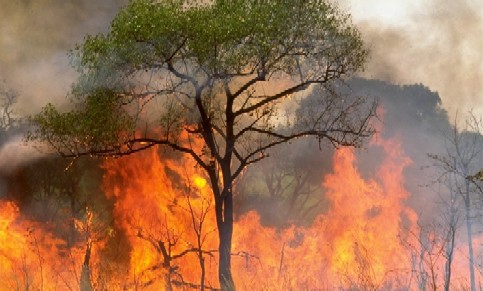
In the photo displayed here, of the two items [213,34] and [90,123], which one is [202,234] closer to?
[90,123]

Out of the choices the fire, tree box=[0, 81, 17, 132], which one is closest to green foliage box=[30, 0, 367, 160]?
the fire

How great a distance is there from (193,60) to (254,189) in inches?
741

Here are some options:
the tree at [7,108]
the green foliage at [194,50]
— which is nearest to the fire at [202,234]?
the green foliage at [194,50]

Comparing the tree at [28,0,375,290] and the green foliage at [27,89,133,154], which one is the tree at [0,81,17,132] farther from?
the green foliage at [27,89,133,154]

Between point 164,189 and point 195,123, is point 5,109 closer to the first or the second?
point 164,189

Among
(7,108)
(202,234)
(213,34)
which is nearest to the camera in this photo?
(213,34)

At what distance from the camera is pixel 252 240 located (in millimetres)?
31781

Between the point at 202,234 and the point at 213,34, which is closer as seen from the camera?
the point at 213,34

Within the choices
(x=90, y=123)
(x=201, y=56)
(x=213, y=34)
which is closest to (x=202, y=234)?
(x=90, y=123)

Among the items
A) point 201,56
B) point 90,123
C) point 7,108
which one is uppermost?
point 7,108

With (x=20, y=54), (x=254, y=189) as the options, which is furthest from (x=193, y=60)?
(x=254, y=189)

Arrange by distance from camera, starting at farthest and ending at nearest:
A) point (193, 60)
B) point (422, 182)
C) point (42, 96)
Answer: point (422, 182), point (42, 96), point (193, 60)

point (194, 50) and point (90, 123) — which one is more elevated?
point (194, 50)

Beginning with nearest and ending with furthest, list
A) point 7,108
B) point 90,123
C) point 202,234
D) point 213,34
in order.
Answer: point 213,34
point 90,123
point 202,234
point 7,108
